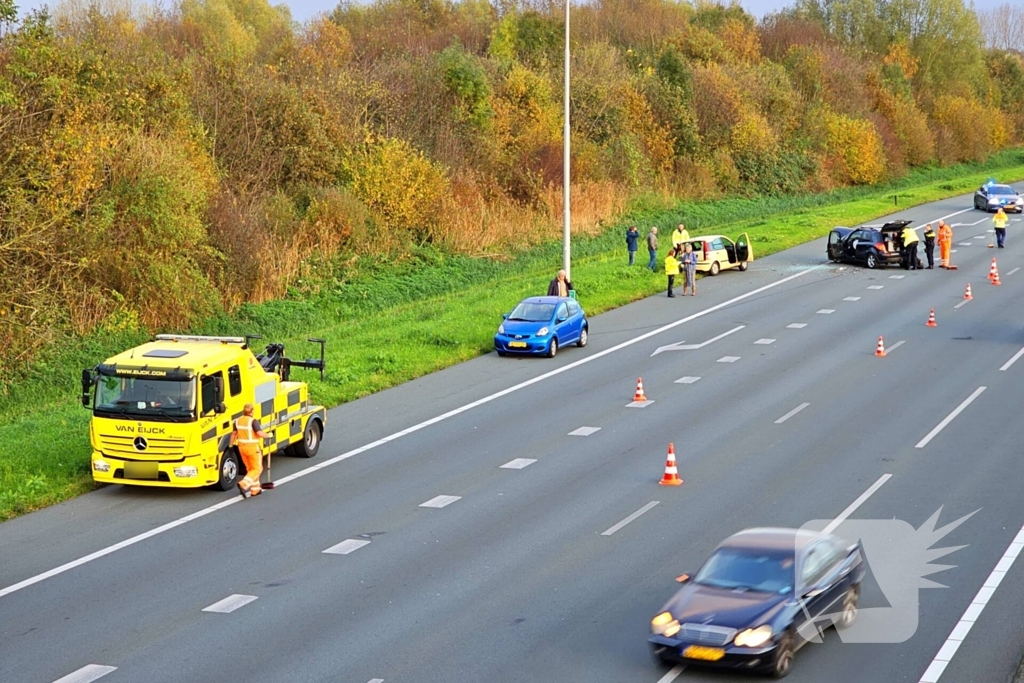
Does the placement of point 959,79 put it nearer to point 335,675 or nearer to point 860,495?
point 860,495

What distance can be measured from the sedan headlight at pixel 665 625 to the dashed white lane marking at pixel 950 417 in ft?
35.9

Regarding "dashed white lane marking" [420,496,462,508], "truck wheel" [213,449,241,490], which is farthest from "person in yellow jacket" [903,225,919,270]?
"truck wheel" [213,449,241,490]

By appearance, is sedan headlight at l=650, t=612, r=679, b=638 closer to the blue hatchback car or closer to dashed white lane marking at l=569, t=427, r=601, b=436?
dashed white lane marking at l=569, t=427, r=601, b=436

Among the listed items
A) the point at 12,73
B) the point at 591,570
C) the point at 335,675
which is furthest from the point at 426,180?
the point at 335,675

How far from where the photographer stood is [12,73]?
3262 centimetres

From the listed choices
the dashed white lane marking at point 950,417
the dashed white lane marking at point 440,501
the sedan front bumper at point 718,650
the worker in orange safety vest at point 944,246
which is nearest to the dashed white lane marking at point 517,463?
the dashed white lane marking at point 440,501

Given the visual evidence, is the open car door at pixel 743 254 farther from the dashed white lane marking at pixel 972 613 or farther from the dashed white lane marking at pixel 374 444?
the dashed white lane marking at pixel 972 613

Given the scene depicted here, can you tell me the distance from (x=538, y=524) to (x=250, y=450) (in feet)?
16.1

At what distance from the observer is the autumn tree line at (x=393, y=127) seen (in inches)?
1309

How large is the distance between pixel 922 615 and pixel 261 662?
741 centimetres

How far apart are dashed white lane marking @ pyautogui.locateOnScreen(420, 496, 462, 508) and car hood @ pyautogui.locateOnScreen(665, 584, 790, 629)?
21.6 ft

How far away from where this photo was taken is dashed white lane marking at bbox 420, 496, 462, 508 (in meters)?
20.2

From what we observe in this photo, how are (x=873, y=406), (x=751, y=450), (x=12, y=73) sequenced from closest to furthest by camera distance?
(x=751, y=450), (x=873, y=406), (x=12, y=73)

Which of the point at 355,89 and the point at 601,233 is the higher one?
the point at 355,89
